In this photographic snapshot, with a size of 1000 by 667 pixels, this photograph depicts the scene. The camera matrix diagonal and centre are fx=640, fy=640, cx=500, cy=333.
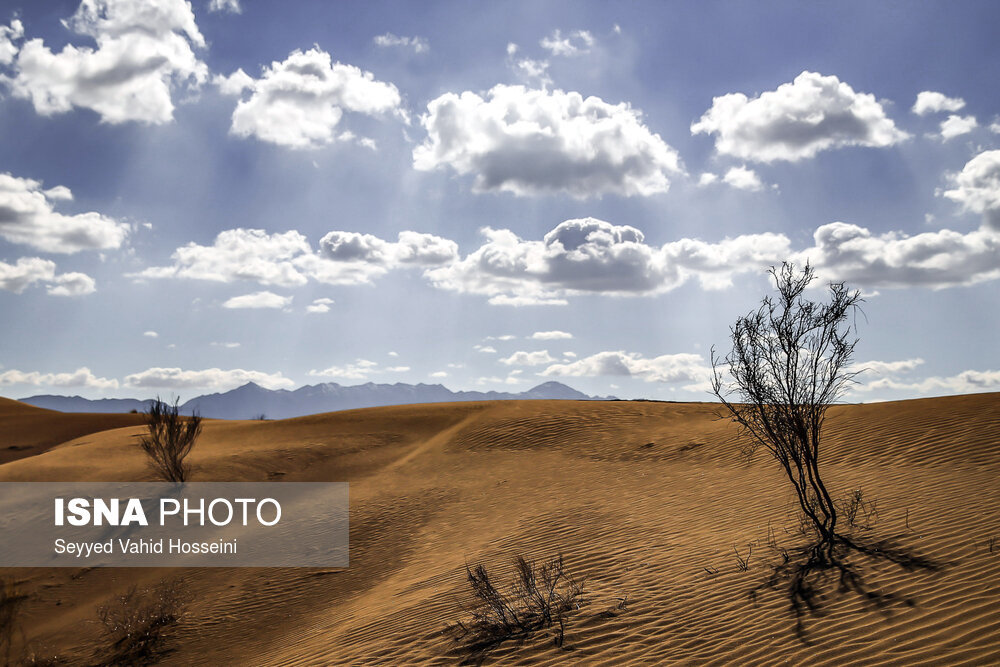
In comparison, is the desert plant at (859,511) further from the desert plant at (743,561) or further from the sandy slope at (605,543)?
the desert plant at (743,561)

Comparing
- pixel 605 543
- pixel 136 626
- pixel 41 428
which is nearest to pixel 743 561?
pixel 605 543

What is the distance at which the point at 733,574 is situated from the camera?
7.91 m

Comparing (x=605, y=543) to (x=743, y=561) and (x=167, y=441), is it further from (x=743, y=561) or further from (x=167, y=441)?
(x=167, y=441)

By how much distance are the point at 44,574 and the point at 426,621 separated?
35.7ft

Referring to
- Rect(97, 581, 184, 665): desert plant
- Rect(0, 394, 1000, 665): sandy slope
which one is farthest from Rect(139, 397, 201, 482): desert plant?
Rect(97, 581, 184, 665): desert plant

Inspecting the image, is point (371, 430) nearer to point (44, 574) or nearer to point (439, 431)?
→ point (439, 431)

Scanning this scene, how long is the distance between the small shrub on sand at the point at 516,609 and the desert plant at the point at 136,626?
594cm

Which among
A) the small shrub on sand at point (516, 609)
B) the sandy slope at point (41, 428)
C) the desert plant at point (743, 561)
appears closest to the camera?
the small shrub on sand at point (516, 609)

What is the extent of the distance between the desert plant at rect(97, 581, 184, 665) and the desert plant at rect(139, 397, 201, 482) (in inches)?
275

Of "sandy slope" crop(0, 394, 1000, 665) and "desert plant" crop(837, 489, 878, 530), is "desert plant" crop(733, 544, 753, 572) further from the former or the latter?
"desert plant" crop(837, 489, 878, 530)

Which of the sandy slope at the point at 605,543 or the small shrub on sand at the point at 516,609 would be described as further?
the small shrub on sand at the point at 516,609

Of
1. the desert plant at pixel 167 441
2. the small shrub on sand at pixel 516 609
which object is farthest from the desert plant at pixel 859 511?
the desert plant at pixel 167 441

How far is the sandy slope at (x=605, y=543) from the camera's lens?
637 centimetres

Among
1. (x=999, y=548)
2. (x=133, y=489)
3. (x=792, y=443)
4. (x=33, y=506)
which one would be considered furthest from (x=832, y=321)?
(x=33, y=506)
